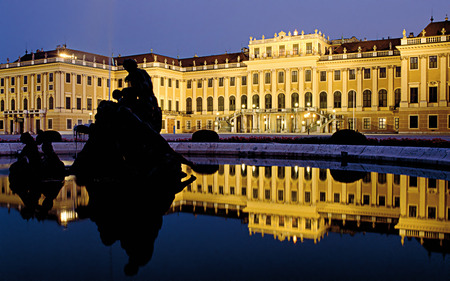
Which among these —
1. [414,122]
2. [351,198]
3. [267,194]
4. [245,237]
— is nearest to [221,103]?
[414,122]

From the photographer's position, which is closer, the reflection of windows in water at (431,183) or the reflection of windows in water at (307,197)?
the reflection of windows in water at (307,197)

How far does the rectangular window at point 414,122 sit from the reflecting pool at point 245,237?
43381 mm

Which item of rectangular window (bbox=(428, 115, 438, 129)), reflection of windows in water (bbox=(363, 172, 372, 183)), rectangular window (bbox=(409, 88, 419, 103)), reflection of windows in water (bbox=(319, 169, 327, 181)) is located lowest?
reflection of windows in water (bbox=(363, 172, 372, 183))

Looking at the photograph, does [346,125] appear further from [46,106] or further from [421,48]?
[46,106]

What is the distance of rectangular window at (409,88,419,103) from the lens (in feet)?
168

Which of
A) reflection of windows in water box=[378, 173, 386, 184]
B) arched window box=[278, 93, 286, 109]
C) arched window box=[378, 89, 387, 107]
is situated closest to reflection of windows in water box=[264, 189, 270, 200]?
reflection of windows in water box=[378, 173, 386, 184]

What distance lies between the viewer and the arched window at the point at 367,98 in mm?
59125

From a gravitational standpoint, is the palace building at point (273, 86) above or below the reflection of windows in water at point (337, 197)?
above

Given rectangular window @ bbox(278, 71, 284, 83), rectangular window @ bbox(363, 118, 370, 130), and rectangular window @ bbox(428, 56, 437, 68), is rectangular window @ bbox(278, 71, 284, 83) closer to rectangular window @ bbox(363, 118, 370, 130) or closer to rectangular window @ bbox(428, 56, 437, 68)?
rectangular window @ bbox(363, 118, 370, 130)

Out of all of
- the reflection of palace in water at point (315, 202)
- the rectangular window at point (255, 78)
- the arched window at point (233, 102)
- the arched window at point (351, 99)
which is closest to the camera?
the reflection of palace in water at point (315, 202)

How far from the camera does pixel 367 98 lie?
5934cm

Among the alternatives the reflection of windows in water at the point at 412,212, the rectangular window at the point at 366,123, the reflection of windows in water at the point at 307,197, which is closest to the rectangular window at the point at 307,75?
the rectangular window at the point at 366,123

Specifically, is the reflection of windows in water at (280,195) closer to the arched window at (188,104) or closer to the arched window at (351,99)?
the arched window at (351,99)

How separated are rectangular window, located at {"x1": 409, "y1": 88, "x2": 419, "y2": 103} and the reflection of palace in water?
4222 cm
